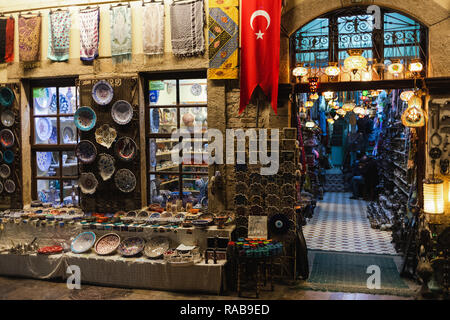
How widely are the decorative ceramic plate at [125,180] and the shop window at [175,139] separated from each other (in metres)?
0.33

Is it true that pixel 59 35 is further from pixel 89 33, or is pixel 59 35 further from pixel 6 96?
pixel 6 96

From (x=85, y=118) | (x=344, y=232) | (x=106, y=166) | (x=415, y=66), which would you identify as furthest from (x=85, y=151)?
(x=344, y=232)

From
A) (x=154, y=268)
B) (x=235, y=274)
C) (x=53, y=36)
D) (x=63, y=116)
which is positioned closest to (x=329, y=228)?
(x=235, y=274)

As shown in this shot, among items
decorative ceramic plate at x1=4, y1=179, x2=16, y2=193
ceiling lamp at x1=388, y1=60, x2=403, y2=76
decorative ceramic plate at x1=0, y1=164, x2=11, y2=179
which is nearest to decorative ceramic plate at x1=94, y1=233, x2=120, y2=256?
decorative ceramic plate at x1=4, y1=179, x2=16, y2=193

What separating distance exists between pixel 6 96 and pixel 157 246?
4160 mm

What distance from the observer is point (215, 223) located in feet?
21.4

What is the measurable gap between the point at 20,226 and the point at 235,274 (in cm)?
387

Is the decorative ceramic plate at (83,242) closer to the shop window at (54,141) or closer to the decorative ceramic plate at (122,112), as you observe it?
the shop window at (54,141)

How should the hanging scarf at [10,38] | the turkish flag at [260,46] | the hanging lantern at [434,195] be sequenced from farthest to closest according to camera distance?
the hanging scarf at [10,38] → the turkish flag at [260,46] → the hanging lantern at [434,195]

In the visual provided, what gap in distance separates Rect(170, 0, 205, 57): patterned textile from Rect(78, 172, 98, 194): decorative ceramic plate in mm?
2617

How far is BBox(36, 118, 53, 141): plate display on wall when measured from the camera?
7895 millimetres

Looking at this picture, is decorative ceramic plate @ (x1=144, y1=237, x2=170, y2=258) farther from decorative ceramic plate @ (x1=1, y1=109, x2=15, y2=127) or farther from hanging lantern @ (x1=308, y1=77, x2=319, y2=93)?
decorative ceramic plate @ (x1=1, y1=109, x2=15, y2=127)

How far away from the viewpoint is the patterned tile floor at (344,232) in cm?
875

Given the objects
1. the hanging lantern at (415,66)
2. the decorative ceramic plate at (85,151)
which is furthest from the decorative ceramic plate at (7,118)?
the hanging lantern at (415,66)
